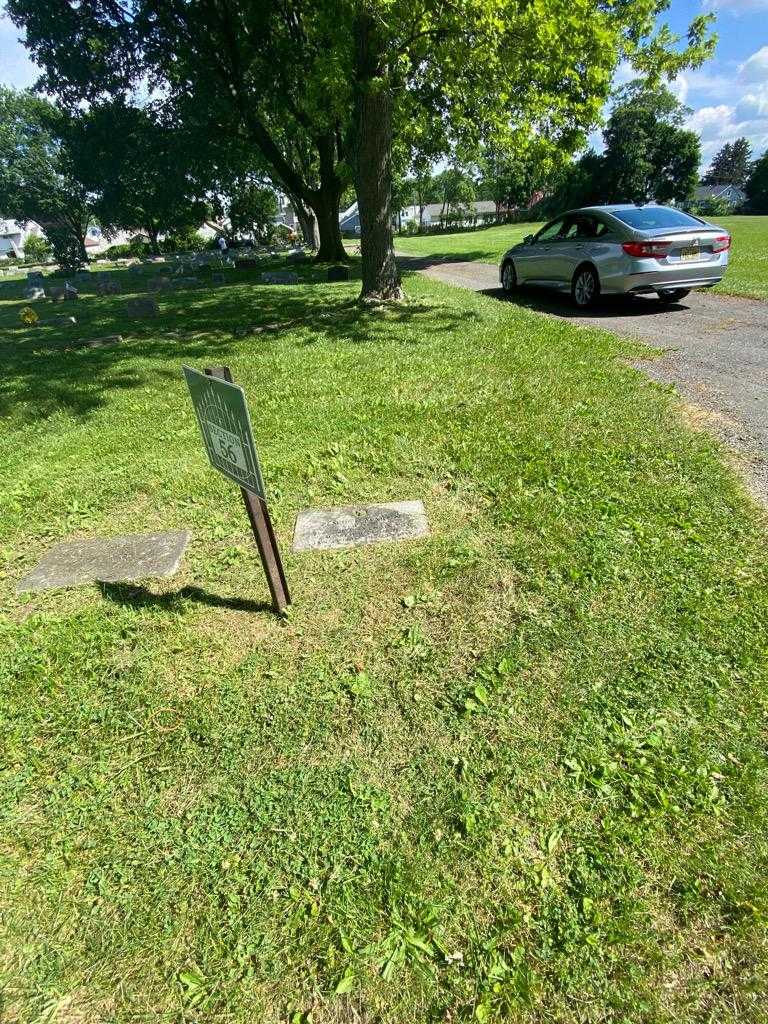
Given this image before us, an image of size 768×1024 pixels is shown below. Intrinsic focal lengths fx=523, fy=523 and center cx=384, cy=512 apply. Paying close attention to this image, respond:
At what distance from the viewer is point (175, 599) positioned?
3068 millimetres

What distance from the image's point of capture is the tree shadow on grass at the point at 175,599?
299cm

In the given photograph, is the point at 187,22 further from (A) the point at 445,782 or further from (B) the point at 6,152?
(B) the point at 6,152

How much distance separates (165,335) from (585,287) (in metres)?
7.51

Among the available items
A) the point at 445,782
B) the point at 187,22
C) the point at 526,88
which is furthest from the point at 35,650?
the point at 187,22

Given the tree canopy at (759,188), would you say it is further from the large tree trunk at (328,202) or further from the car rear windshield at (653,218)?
the car rear windshield at (653,218)

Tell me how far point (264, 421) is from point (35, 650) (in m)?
3.11

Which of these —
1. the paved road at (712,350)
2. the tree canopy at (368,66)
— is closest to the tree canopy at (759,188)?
the tree canopy at (368,66)

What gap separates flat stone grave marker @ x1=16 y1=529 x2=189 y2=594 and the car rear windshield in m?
8.40

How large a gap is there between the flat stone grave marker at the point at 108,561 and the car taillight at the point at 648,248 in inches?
312

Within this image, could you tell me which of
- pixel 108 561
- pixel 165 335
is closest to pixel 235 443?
pixel 108 561

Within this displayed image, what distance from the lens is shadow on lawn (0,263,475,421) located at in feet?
22.4

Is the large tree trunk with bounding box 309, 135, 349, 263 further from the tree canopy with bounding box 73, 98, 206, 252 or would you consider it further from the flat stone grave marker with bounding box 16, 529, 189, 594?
the flat stone grave marker with bounding box 16, 529, 189, 594

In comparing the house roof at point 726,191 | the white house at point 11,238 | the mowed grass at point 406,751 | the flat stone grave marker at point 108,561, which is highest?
the white house at point 11,238

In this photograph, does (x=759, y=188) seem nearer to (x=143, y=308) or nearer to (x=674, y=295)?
(x=674, y=295)
